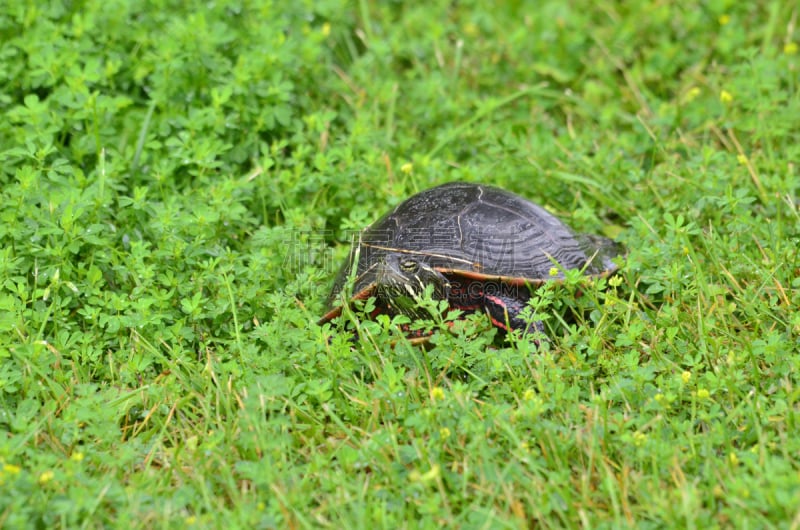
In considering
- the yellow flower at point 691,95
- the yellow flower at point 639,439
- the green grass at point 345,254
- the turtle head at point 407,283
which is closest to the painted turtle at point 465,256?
the turtle head at point 407,283

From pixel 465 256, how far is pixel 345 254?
79 cm

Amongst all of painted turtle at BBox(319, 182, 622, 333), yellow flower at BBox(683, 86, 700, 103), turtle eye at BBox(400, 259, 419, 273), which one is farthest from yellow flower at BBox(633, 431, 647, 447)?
yellow flower at BBox(683, 86, 700, 103)

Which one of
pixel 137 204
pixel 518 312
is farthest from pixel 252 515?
pixel 137 204

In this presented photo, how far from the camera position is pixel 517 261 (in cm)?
414

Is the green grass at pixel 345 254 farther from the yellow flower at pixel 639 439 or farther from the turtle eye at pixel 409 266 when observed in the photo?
the turtle eye at pixel 409 266

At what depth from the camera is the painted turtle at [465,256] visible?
4.02 metres

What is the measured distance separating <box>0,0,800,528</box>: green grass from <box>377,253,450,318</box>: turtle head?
154mm

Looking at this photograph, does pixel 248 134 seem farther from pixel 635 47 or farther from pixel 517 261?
pixel 635 47

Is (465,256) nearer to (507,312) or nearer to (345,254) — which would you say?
(507,312)

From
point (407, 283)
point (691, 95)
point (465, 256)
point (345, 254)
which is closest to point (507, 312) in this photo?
point (465, 256)

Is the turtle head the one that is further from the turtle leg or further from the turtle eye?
the turtle leg

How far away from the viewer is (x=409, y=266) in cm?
404

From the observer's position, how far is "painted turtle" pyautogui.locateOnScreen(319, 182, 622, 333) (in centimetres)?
402

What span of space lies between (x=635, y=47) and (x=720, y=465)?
14.1 ft
